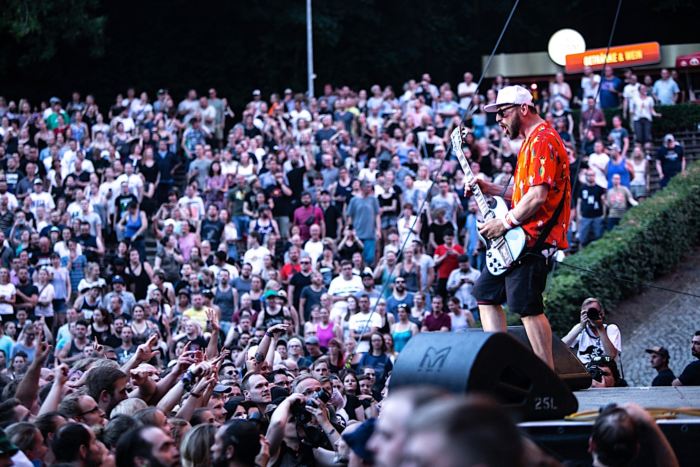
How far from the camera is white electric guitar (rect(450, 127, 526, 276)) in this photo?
6809mm

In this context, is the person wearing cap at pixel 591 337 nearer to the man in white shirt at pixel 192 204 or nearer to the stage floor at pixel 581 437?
the stage floor at pixel 581 437

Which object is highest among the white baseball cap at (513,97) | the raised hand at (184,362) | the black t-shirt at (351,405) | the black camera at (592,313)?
the white baseball cap at (513,97)

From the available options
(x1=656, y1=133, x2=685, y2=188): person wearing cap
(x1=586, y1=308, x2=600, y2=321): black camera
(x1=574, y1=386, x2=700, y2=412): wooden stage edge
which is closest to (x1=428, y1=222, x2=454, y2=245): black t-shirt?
(x1=656, y1=133, x2=685, y2=188): person wearing cap

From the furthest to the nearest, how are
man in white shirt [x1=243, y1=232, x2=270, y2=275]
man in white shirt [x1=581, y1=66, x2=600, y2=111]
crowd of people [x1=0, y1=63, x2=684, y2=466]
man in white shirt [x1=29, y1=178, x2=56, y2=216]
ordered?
man in white shirt [x1=581, y1=66, x2=600, y2=111] → man in white shirt [x1=29, y1=178, x2=56, y2=216] → man in white shirt [x1=243, y1=232, x2=270, y2=275] → crowd of people [x1=0, y1=63, x2=684, y2=466]

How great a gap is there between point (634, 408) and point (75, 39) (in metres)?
27.2

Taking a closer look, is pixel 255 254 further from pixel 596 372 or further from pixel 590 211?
pixel 596 372

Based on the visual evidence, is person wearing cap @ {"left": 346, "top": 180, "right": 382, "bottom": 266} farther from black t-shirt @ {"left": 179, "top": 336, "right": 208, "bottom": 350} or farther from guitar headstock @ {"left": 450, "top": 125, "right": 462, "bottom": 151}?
guitar headstock @ {"left": 450, "top": 125, "right": 462, "bottom": 151}

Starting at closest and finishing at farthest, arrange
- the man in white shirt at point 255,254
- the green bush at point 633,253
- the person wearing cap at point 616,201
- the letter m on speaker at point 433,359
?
the letter m on speaker at point 433,359 < the green bush at point 633,253 < the man in white shirt at point 255,254 < the person wearing cap at point 616,201

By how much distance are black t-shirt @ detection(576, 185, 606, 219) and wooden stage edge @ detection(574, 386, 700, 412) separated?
10874 millimetres

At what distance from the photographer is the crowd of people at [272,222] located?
48.7ft

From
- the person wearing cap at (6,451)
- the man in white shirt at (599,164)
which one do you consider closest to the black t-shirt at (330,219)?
the man in white shirt at (599,164)

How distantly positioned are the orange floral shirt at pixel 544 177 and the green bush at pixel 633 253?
28.9 feet

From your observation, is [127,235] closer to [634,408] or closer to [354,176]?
[354,176]

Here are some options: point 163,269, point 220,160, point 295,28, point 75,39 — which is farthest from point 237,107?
point 163,269
